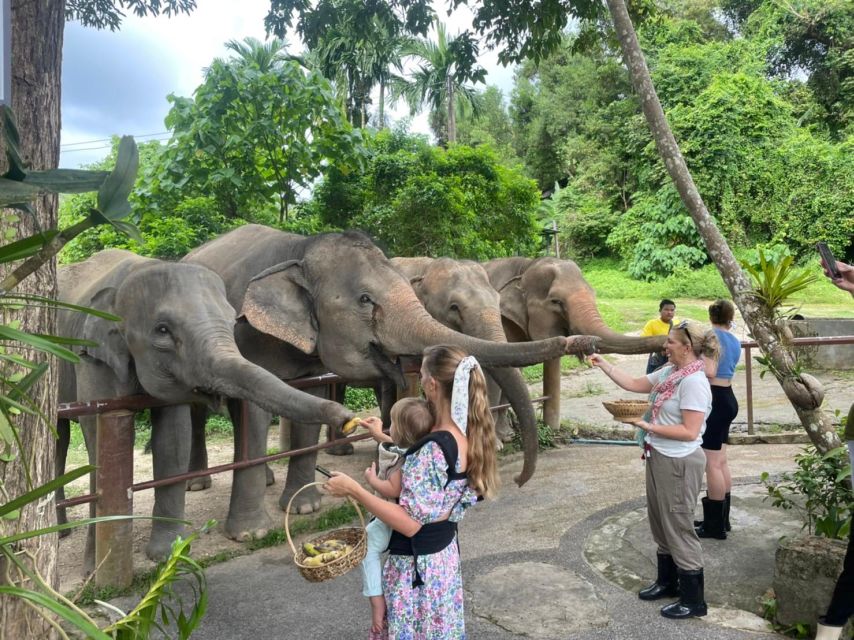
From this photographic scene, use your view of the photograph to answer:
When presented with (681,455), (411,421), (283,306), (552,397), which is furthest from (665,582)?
(552,397)

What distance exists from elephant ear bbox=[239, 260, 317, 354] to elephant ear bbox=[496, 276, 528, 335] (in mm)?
3035

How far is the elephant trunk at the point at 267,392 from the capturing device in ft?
10.9

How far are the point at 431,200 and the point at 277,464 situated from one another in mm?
5761

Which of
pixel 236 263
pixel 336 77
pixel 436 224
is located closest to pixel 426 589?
pixel 236 263

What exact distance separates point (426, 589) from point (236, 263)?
13.5ft

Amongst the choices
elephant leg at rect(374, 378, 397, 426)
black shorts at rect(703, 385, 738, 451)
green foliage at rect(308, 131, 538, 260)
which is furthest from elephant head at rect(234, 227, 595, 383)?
green foliage at rect(308, 131, 538, 260)

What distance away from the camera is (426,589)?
2873 mm

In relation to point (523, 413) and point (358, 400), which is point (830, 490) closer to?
point (523, 413)

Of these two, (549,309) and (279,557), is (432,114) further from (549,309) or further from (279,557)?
(279,557)

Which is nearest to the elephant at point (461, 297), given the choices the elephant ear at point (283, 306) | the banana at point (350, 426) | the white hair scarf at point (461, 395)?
the elephant ear at point (283, 306)

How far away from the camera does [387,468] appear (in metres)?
3.14

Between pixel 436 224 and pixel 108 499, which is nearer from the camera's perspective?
pixel 108 499

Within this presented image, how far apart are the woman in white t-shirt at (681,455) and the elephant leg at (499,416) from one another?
4.02 meters

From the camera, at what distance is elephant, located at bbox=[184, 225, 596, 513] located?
5.29 metres
